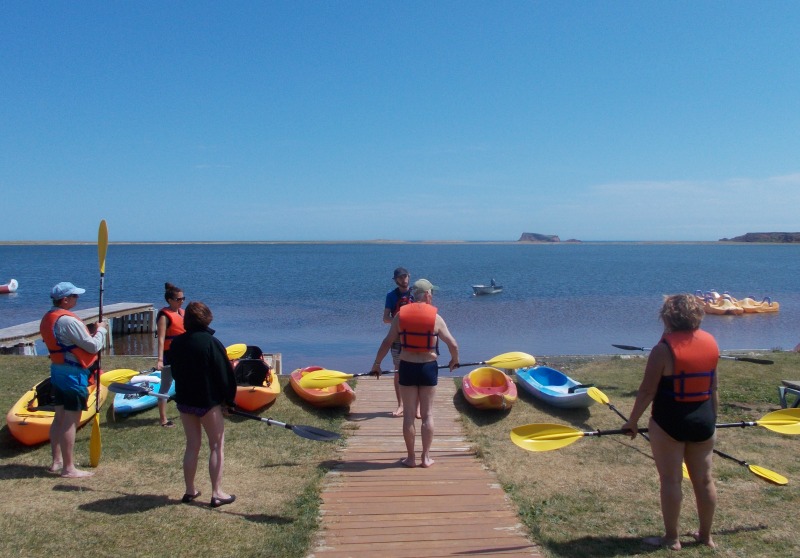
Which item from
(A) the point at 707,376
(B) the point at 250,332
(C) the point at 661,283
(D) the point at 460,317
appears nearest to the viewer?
(A) the point at 707,376

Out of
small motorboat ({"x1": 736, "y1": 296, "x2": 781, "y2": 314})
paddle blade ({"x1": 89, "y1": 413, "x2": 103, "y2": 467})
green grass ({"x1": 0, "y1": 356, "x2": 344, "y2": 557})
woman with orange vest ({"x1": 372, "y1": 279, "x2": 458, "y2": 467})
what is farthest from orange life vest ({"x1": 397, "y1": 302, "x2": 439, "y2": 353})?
small motorboat ({"x1": 736, "y1": 296, "x2": 781, "y2": 314})

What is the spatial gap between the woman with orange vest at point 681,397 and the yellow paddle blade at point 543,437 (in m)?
0.85

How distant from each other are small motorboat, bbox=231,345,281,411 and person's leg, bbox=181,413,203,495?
2.89 metres

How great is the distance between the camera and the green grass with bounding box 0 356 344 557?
14.0ft

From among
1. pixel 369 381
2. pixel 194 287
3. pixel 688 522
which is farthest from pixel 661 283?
→ pixel 688 522

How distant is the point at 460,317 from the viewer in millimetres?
25734

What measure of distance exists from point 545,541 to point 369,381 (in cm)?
554

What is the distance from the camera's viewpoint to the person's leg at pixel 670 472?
13.2 feet

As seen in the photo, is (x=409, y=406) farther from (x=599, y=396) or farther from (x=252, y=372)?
(x=252, y=372)

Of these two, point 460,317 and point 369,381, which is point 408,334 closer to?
point 369,381

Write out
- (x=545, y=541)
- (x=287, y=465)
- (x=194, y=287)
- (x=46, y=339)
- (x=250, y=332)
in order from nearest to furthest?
(x=545, y=541), (x=46, y=339), (x=287, y=465), (x=250, y=332), (x=194, y=287)

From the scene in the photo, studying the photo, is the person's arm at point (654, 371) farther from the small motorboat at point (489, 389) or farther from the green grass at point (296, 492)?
the small motorboat at point (489, 389)

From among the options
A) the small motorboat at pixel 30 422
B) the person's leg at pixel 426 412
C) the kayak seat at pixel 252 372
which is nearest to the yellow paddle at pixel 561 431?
the person's leg at pixel 426 412

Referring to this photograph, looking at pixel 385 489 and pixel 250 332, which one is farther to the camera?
pixel 250 332
